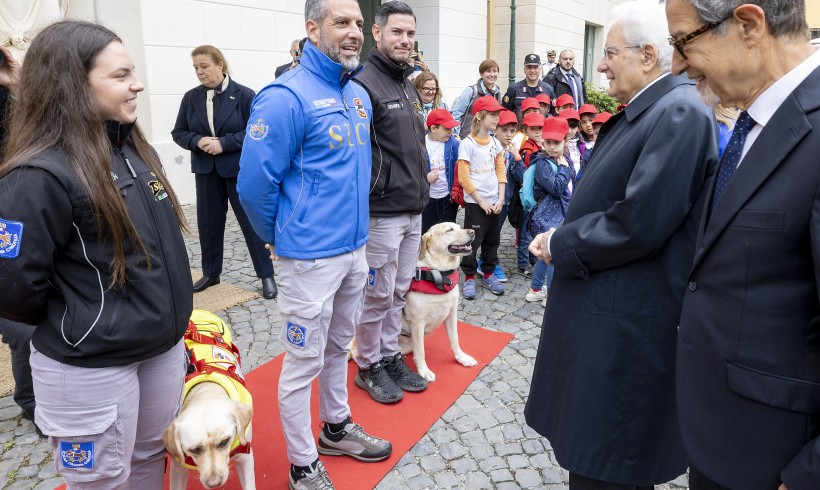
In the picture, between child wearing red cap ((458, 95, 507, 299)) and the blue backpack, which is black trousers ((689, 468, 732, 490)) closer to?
child wearing red cap ((458, 95, 507, 299))

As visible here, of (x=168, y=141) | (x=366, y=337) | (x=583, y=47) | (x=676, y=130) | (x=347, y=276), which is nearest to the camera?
(x=676, y=130)

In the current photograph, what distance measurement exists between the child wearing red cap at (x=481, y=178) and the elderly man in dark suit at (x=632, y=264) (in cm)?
362

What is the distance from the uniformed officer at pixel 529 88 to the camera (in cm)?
1027

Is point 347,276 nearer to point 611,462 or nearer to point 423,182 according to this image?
point 423,182

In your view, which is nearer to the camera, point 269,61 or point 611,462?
point 611,462

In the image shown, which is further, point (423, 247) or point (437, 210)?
point (437, 210)

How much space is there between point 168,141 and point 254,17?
280cm

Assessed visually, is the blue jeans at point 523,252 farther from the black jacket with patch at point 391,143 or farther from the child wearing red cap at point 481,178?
the black jacket with patch at point 391,143

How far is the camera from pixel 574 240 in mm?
2088

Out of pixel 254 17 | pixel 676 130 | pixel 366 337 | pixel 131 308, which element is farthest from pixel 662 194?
pixel 254 17

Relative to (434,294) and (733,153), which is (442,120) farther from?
(733,153)

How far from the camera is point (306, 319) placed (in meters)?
2.80

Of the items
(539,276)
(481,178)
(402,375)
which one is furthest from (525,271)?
(402,375)

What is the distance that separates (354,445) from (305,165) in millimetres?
1639
